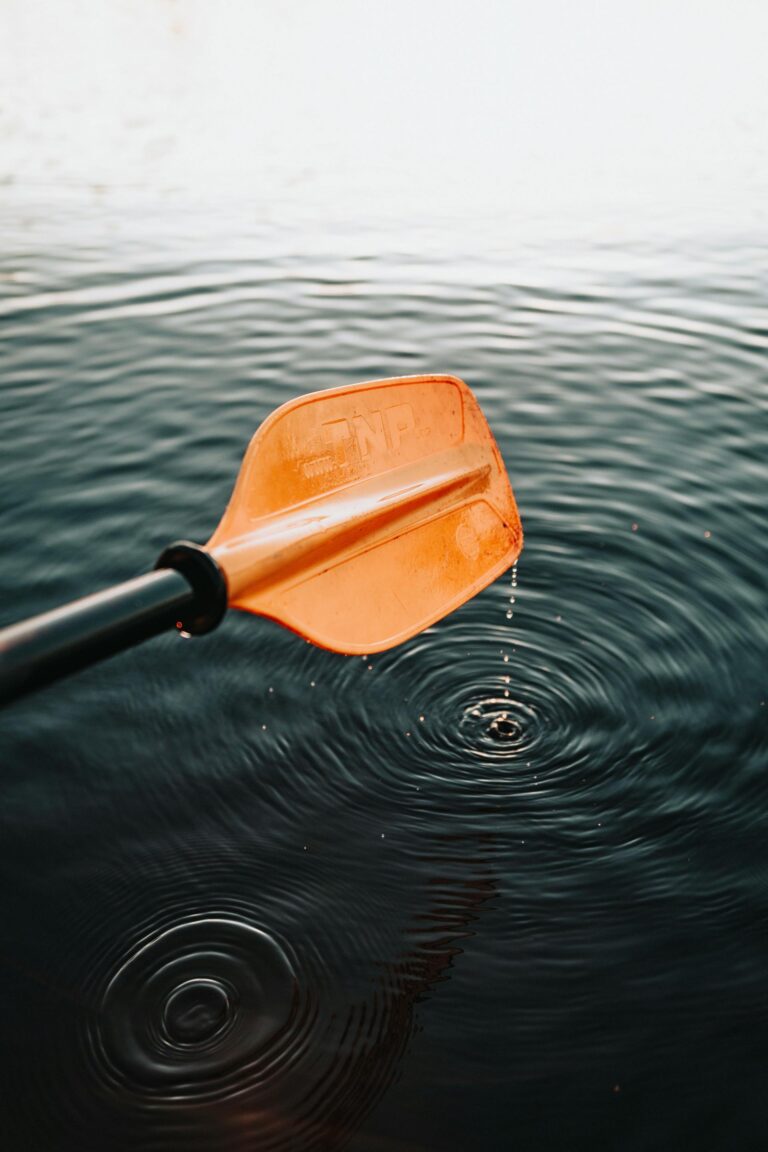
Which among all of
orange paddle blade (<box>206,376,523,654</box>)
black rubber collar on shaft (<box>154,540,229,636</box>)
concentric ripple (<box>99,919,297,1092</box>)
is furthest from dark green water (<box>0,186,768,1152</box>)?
black rubber collar on shaft (<box>154,540,229,636</box>)

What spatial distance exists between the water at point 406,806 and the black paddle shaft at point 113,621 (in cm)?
129

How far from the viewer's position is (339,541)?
288cm

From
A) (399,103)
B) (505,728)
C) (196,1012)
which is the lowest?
(196,1012)

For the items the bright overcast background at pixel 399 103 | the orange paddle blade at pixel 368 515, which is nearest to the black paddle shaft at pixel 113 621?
the orange paddle blade at pixel 368 515

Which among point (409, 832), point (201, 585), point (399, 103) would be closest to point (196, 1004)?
point (409, 832)

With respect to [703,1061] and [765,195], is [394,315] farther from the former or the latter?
[765,195]

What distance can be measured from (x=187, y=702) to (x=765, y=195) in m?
12.5

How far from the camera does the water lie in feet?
8.23

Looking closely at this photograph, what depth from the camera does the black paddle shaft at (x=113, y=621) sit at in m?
1.69

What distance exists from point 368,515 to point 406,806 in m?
1.07

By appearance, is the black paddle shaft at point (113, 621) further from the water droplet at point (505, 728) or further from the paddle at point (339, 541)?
the water droplet at point (505, 728)

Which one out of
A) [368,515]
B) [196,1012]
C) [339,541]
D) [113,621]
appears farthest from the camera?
[368,515]

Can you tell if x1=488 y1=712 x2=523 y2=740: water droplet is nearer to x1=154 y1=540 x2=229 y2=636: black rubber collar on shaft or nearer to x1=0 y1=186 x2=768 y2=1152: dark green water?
x1=0 y1=186 x2=768 y2=1152: dark green water

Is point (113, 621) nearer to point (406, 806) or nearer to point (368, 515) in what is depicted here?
point (368, 515)
